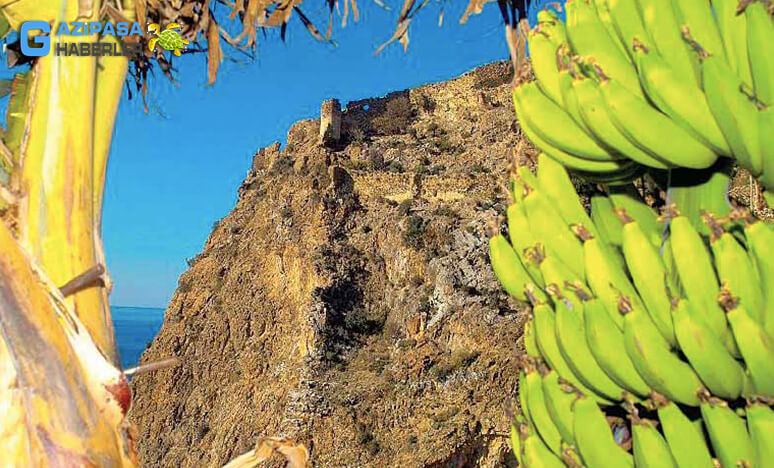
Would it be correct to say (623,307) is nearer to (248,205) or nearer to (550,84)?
(550,84)

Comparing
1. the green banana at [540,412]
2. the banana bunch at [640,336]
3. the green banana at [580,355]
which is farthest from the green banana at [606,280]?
the green banana at [540,412]

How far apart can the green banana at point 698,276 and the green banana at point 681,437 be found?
→ 0.98 ft

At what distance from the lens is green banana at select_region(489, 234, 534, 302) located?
3.16m

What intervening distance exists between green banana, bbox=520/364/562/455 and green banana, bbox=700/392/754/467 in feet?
2.13

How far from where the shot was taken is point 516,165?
326 centimetres

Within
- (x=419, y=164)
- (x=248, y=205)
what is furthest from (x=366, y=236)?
(x=248, y=205)


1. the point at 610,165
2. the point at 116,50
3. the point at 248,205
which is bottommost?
the point at 610,165

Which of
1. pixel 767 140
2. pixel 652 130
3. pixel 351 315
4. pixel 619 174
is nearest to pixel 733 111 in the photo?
pixel 767 140

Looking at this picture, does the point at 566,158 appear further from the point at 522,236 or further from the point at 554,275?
the point at 554,275

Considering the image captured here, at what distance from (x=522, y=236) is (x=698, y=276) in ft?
2.37

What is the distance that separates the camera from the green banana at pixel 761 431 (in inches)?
92.0

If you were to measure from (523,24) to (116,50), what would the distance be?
1645 millimetres

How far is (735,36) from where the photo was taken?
8.79 ft

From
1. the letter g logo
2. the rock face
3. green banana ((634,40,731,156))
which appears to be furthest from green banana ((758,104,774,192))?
the rock face
